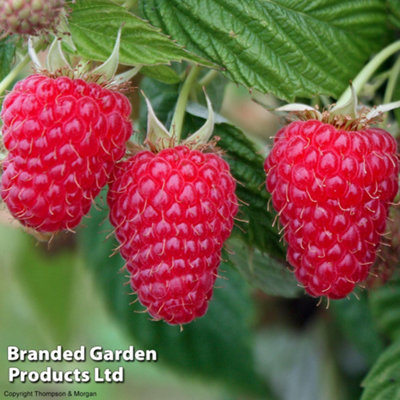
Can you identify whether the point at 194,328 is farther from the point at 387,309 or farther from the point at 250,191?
the point at 250,191

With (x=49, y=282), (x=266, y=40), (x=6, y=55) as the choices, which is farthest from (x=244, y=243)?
(x=49, y=282)

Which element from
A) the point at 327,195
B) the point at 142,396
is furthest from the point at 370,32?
the point at 142,396

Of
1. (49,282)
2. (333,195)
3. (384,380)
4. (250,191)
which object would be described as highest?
(49,282)

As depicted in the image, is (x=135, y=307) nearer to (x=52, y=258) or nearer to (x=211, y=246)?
(x=52, y=258)

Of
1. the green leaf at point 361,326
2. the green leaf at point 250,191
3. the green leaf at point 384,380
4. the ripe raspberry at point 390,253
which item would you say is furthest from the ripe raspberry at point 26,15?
the green leaf at point 361,326

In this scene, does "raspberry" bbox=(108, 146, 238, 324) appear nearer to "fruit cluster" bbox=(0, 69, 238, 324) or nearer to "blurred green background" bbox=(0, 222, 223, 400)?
"fruit cluster" bbox=(0, 69, 238, 324)

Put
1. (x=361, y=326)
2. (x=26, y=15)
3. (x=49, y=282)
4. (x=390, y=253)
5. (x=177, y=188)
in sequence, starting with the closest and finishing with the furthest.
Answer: (x=26, y=15) < (x=177, y=188) < (x=390, y=253) < (x=361, y=326) < (x=49, y=282)

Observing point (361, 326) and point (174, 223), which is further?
point (361, 326)
